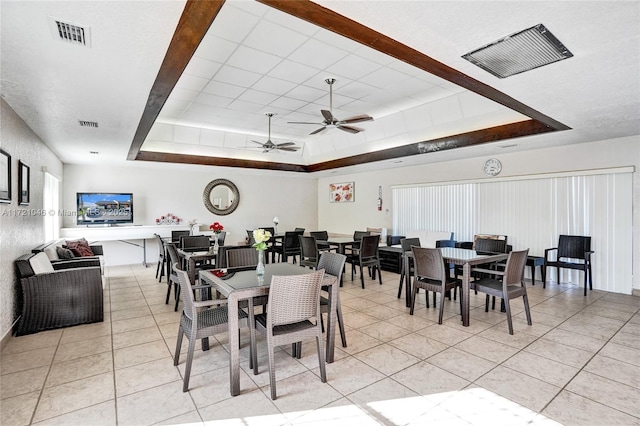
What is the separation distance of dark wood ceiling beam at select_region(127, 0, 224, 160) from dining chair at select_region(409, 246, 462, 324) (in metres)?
Answer: 3.21

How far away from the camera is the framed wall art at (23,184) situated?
12.2 ft

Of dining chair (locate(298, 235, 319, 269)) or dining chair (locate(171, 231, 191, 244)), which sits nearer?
dining chair (locate(298, 235, 319, 269))

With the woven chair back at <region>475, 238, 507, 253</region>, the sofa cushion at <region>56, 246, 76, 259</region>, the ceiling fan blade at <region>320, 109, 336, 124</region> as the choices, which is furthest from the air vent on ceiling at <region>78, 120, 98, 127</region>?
the woven chair back at <region>475, 238, 507, 253</region>

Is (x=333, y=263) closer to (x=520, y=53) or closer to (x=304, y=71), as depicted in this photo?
(x=520, y=53)

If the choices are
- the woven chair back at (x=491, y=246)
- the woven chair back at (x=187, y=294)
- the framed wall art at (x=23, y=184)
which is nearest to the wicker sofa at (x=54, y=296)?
the framed wall art at (x=23, y=184)

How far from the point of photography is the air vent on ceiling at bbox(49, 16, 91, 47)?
1.99 meters

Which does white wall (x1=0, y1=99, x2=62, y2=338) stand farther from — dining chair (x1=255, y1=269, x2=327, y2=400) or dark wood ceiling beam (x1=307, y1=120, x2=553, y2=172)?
dark wood ceiling beam (x1=307, y1=120, x2=553, y2=172)

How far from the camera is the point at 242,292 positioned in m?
2.49

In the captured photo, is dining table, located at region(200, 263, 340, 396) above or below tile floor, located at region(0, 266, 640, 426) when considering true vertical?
above

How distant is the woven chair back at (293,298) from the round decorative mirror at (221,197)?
7.01 meters

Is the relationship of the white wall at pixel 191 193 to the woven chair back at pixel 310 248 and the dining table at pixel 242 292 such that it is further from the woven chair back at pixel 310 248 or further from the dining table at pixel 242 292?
the dining table at pixel 242 292

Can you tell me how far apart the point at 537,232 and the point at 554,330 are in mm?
2957

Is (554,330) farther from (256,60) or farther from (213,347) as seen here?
(256,60)

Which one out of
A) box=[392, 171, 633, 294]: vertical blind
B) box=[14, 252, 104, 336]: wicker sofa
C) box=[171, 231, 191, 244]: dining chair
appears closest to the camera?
box=[14, 252, 104, 336]: wicker sofa
